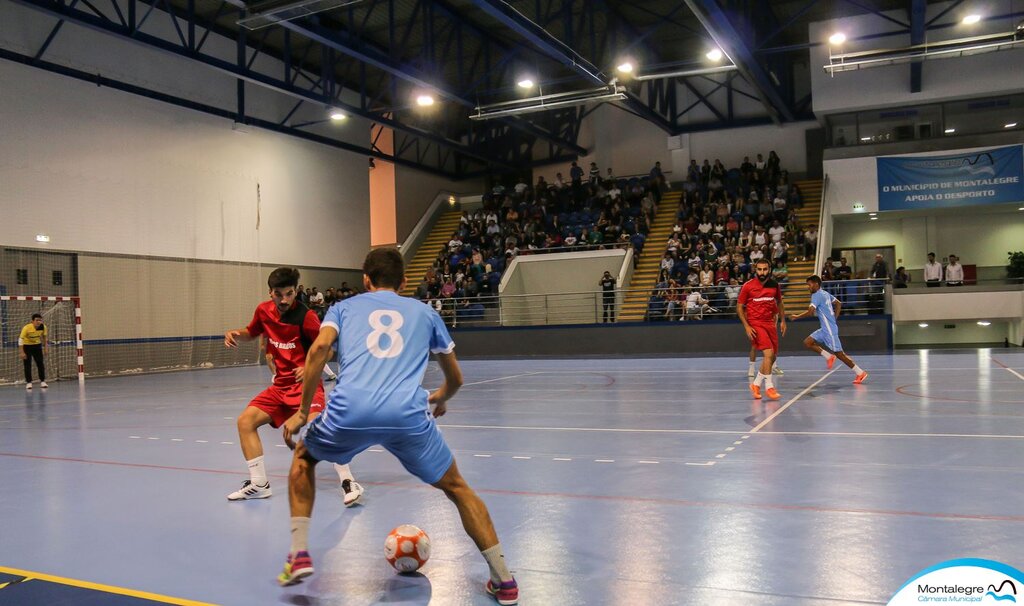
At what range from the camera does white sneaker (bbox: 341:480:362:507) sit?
584 cm

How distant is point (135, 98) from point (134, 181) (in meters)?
2.43

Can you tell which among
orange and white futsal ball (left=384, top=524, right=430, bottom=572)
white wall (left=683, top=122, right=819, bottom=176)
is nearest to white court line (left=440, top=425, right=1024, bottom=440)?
orange and white futsal ball (left=384, top=524, right=430, bottom=572)

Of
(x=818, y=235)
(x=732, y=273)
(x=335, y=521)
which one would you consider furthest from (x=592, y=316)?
(x=335, y=521)

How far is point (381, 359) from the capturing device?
383 cm

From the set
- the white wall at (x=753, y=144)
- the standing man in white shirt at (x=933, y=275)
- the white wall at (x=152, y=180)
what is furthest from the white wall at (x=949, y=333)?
the white wall at (x=152, y=180)

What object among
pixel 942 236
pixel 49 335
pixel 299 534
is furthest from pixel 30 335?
pixel 942 236

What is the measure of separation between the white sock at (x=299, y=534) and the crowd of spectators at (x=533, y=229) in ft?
73.9

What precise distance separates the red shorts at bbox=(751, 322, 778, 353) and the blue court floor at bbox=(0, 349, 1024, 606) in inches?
31.8

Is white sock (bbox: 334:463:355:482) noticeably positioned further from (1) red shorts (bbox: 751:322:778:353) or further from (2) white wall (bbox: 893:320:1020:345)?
(2) white wall (bbox: 893:320:1020:345)

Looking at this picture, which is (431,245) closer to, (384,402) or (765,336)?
(765,336)

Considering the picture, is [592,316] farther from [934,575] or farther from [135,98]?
[934,575]

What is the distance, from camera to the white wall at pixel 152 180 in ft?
66.8

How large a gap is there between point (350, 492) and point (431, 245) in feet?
98.2

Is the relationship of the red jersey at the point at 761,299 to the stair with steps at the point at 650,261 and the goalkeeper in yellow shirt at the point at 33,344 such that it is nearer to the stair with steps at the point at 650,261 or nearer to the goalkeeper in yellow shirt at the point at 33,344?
the stair with steps at the point at 650,261
